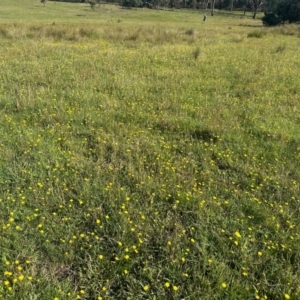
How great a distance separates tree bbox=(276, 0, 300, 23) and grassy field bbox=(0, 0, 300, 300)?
52668 mm

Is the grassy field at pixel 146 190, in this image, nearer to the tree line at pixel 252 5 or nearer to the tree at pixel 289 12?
the tree line at pixel 252 5

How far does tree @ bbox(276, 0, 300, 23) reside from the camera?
54656 mm

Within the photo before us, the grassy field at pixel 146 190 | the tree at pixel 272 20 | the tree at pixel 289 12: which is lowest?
the grassy field at pixel 146 190

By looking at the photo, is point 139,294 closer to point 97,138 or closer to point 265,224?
point 265,224

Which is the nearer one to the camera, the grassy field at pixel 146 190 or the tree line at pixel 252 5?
the grassy field at pixel 146 190

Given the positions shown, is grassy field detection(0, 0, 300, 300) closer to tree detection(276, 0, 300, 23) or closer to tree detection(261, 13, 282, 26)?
tree detection(261, 13, 282, 26)

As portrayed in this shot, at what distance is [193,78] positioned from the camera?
12047 millimetres

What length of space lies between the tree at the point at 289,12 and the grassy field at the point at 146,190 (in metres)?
52.7

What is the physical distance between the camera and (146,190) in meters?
5.02

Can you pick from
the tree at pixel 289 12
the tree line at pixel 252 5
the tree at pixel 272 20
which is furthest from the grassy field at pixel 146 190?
the tree at pixel 289 12

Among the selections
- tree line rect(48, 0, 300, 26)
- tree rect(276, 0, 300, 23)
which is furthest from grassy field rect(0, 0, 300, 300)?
tree rect(276, 0, 300, 23)

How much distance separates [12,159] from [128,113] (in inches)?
127

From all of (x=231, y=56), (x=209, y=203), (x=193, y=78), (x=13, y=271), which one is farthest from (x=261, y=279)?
(x=231, y=56)

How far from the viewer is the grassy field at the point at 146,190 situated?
3.61 meters
